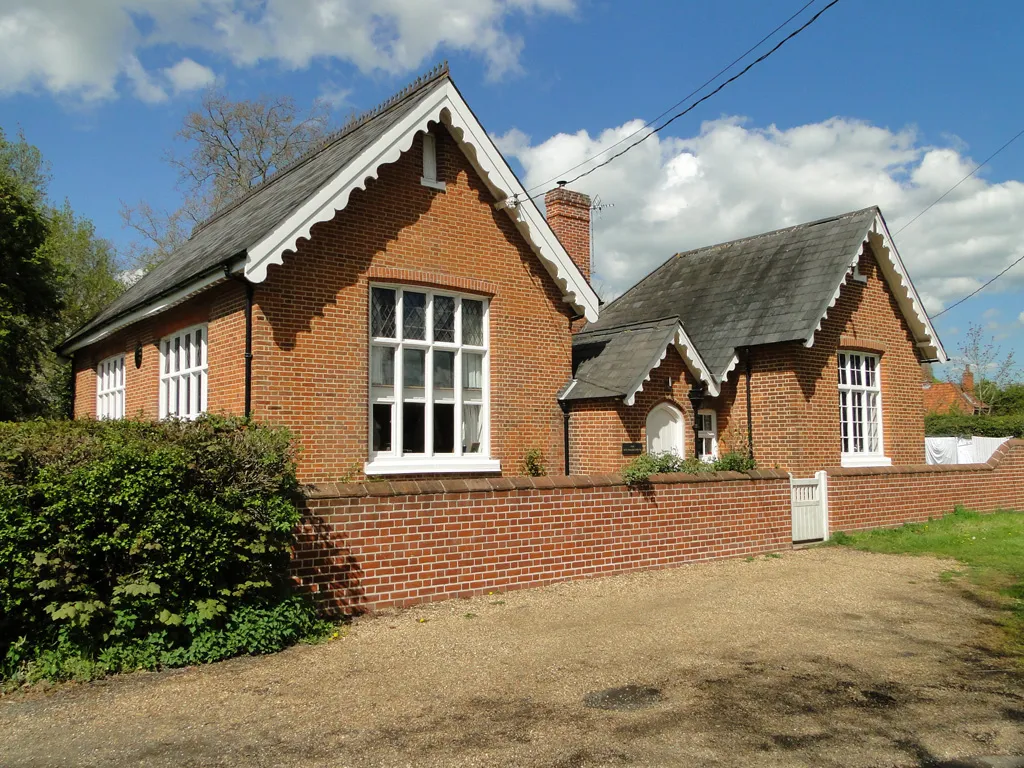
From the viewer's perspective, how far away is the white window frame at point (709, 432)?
17.2 metres

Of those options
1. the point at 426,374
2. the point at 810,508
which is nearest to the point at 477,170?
the point at 426,374

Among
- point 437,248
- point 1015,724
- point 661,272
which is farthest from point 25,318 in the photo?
point 1015,724

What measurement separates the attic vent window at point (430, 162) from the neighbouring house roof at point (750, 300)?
408cm

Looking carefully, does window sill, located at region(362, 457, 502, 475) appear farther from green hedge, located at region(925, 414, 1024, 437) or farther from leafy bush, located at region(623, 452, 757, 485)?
green hedge, located at region(925, 414, 1024, 437)

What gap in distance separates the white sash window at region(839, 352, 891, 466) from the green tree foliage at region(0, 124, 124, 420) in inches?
754

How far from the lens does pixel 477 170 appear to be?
13.3 m

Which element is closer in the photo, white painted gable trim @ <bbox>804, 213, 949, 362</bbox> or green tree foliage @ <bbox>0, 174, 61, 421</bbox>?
white painted gable trim @ <bbox>804, 213, 949, 362</bbox>

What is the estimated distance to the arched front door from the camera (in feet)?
50.0

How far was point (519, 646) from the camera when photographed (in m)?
7.78

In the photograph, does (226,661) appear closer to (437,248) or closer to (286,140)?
(437,248)

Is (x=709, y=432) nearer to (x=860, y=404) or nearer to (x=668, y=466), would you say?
(x=860, y=404)

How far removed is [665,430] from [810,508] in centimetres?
285

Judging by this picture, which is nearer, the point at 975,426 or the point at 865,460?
the point at 865,460

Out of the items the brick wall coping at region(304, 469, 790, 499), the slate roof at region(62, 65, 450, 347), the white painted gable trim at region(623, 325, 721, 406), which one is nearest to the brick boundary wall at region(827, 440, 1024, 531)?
the white painted gable trim at region(623, 325, 721, 406)
